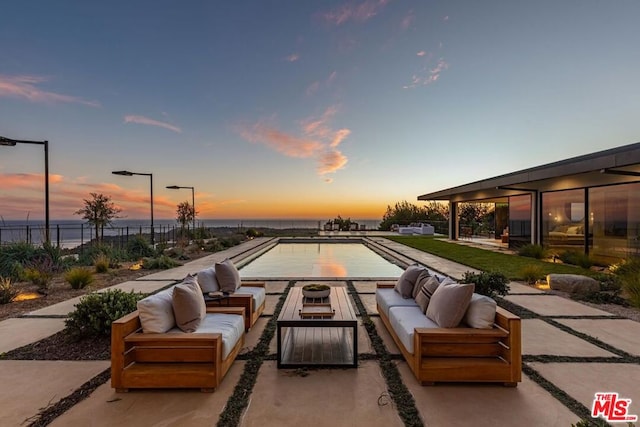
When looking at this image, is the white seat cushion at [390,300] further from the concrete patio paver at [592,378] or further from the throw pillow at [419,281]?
the concrete patio paver at [592,378]

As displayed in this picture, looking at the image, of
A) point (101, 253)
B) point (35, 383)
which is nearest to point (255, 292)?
point (35, 383)

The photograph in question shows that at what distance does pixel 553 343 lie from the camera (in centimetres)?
326

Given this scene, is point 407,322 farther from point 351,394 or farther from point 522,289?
point 522,289

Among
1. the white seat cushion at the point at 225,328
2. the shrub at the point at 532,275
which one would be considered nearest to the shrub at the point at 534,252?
the shrub at the point at 532,275

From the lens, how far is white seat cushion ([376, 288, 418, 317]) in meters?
3.50

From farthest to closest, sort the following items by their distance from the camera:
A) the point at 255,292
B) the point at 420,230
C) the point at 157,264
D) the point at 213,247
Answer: the point at 420,230, the point at 213,247, the point at 157,264, the point at 255,292

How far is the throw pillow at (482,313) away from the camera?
8.40ft

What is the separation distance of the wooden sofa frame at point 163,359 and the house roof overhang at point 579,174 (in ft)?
24.3

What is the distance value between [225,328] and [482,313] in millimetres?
2171

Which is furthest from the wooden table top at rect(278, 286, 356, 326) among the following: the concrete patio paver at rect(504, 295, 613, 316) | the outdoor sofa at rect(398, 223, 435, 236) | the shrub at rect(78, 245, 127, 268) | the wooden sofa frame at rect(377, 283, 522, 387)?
the outdoor sofa at rect(398, 223, 435, 236)

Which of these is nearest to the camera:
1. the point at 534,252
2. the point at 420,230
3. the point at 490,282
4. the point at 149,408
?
the point at 149,408

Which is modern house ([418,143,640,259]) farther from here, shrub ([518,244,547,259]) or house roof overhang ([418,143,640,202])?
shrub ([518,244,547,259])

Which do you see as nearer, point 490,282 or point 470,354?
point 470,354

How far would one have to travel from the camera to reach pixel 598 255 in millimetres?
8805
